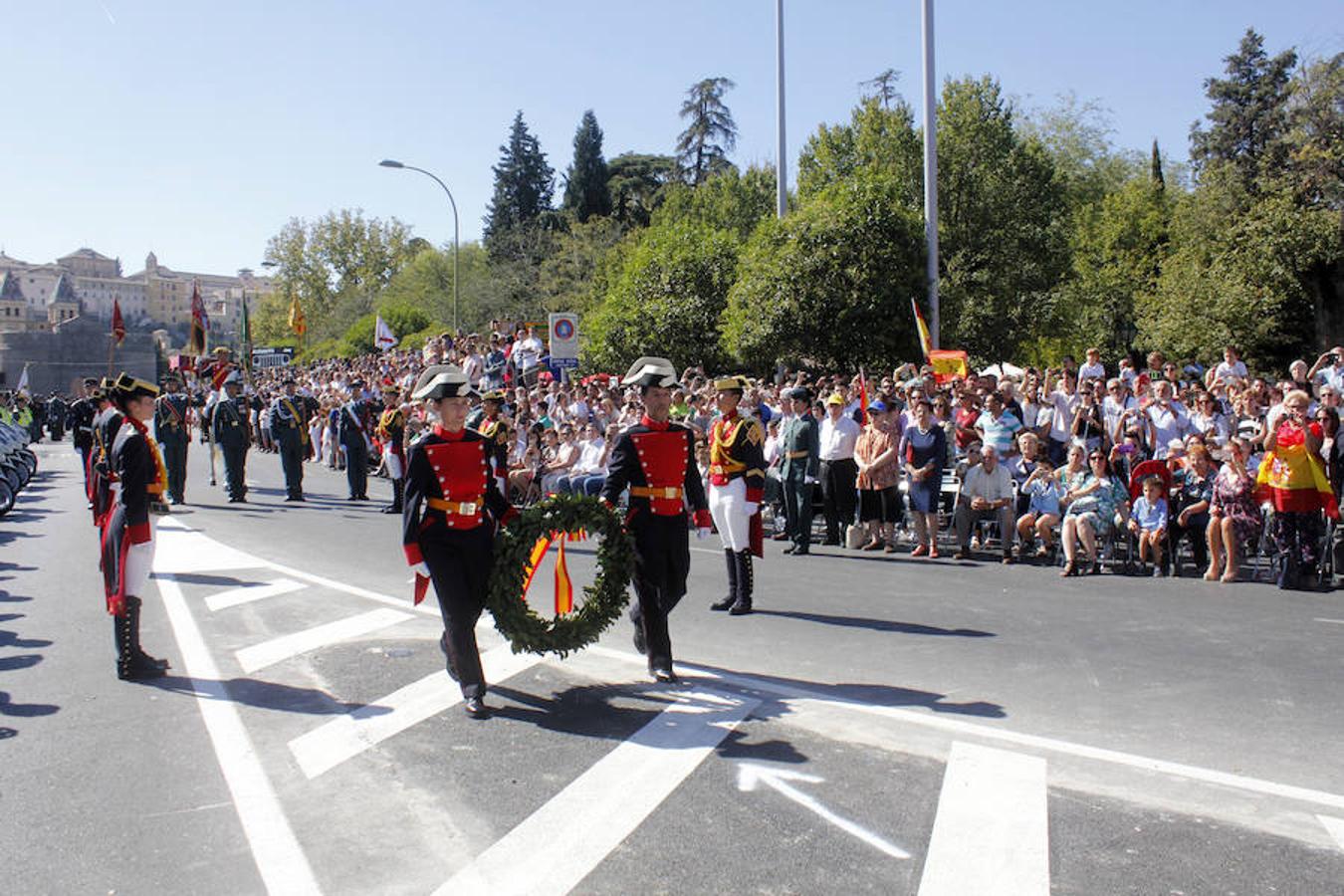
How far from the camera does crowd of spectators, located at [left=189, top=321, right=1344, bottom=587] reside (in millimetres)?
11453

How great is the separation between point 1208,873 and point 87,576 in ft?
36.8

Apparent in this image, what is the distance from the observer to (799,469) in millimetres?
13742

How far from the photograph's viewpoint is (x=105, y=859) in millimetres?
4672

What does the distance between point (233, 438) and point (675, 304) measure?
586 inches

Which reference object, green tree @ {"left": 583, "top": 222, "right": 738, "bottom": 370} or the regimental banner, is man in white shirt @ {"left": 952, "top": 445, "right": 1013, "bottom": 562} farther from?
the regimental banner

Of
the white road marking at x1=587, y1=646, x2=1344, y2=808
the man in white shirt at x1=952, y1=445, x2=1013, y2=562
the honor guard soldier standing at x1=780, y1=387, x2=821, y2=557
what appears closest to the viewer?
the white road marking at x1=587, y1=646, x2=1344, y2=808

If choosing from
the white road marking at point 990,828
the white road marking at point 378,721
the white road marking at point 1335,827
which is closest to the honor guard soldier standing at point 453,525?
the white road marking at point 378,721

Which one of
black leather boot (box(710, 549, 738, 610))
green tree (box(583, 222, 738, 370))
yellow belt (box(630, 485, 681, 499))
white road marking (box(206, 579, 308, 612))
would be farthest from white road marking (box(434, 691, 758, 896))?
green tree (box(583, 222, 738, 370))

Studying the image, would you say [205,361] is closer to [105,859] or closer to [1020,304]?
[1020,304]

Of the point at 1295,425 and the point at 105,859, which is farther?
the point at 1295,425

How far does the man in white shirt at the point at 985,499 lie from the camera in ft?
42.2

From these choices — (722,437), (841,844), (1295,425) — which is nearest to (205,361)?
(722,437)

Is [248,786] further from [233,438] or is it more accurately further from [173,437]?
[173,437]

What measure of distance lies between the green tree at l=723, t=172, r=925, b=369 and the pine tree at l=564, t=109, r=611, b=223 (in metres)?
50.1
